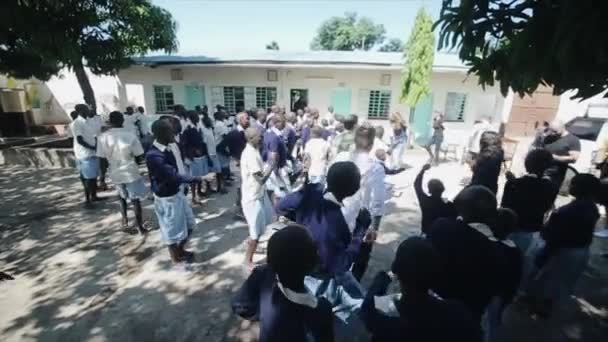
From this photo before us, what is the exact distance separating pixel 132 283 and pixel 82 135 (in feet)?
11.2

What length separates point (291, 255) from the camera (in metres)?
1.43

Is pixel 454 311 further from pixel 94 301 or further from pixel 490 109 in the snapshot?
pixel 490 109

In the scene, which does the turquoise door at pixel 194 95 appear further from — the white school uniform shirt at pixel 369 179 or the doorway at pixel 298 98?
the white school uniform shirt at pixel 369 179

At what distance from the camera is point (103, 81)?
14.6 m

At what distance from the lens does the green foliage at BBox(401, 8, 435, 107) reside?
10.2 meters

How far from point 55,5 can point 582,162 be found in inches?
448

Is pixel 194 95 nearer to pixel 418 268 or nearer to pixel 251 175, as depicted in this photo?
pixel 251 175

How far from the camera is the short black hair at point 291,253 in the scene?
4.70 feet

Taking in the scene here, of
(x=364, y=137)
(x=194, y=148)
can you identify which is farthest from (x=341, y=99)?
(x=364, y=137)

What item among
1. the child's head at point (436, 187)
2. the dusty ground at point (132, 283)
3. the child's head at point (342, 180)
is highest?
the child's head at point (342, 180)

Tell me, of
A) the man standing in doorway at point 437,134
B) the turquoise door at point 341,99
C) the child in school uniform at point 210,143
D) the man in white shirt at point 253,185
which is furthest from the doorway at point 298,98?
the man in white shirt at point 253,185

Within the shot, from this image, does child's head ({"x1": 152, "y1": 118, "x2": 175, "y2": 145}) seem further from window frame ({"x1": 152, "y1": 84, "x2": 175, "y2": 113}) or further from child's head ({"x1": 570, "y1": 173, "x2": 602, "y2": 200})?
window frame ({"x1": 152, "y1": 84, "x2": 175, "y2": 113})

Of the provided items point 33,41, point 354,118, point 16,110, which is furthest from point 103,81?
point 354,118

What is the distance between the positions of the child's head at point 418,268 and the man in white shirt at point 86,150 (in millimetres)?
5978
